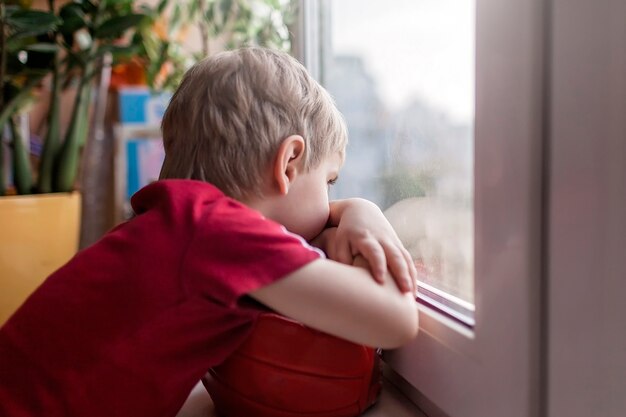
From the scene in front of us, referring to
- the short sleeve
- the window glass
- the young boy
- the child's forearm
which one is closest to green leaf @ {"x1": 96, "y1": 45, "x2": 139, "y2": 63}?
the window glass

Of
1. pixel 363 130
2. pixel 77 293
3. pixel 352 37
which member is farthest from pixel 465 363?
pixel 352 37

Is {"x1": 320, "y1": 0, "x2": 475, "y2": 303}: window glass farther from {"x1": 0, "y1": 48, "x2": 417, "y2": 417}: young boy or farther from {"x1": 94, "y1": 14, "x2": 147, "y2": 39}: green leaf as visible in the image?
{"x1": 94, "y1": 14, "x2": 147, "y2": 39}: green leaf

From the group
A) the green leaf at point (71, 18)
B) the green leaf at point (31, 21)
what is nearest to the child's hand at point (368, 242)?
the green leaf at point (31, 21)

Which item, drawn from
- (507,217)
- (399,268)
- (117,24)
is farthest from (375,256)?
(117,24)

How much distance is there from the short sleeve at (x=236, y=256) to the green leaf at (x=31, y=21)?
3.18ft

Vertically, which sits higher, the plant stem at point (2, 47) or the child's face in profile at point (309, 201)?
the plant stem at point (2, 47)

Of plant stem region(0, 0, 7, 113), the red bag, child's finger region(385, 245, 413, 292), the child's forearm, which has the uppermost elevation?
plant stem region(0, 0, 7, 113)

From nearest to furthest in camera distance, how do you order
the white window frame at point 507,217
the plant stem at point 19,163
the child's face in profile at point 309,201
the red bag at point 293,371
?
the white window frame at point 507,217 → the red bag at point 293,371 → the child's face in profile at point 309,201 → the plant stem at point 19,163

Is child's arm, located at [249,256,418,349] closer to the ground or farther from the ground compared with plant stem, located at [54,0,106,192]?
closer to the ground

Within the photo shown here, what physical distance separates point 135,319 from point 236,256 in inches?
5.2

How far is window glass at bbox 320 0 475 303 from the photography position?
0.60 metres

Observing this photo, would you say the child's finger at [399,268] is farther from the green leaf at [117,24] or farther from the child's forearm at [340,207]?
the green leaf at [117,24]

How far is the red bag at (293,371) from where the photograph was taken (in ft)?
1.77

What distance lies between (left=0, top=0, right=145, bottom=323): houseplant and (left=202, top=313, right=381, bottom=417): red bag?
3.03 ft
